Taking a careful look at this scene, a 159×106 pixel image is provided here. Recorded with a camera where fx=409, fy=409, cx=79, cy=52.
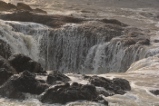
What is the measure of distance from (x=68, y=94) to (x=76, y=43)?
11.3 m

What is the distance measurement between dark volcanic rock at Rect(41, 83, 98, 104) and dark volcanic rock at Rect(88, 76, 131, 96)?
1.22 meters

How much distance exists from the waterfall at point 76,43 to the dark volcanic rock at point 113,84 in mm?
7259

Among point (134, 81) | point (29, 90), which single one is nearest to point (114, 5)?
point (134, 81)

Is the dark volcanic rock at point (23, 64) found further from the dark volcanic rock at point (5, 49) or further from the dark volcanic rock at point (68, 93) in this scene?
the dark volcanic rock at point (5, 49)

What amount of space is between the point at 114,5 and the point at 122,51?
1875 centimetres

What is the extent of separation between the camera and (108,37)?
22.5 meters

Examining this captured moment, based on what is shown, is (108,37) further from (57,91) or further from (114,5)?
(114,5)

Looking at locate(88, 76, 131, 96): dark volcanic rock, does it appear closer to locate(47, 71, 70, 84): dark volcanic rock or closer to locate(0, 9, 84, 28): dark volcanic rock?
locate(47, 71, 70, 84): dark volcanic rock

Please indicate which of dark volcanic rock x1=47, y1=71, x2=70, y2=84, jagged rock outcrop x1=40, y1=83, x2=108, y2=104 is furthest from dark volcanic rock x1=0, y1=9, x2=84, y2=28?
jagged rock outcrop x1=40, y1=83, x2=108, y2=104

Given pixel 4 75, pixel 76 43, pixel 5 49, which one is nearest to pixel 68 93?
pixel 4 75

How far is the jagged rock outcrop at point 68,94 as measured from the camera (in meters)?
12.0

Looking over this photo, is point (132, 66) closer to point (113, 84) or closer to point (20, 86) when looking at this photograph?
point (113, 84)

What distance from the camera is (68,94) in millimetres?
12070

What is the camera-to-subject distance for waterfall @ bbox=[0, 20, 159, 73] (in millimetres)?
21672
